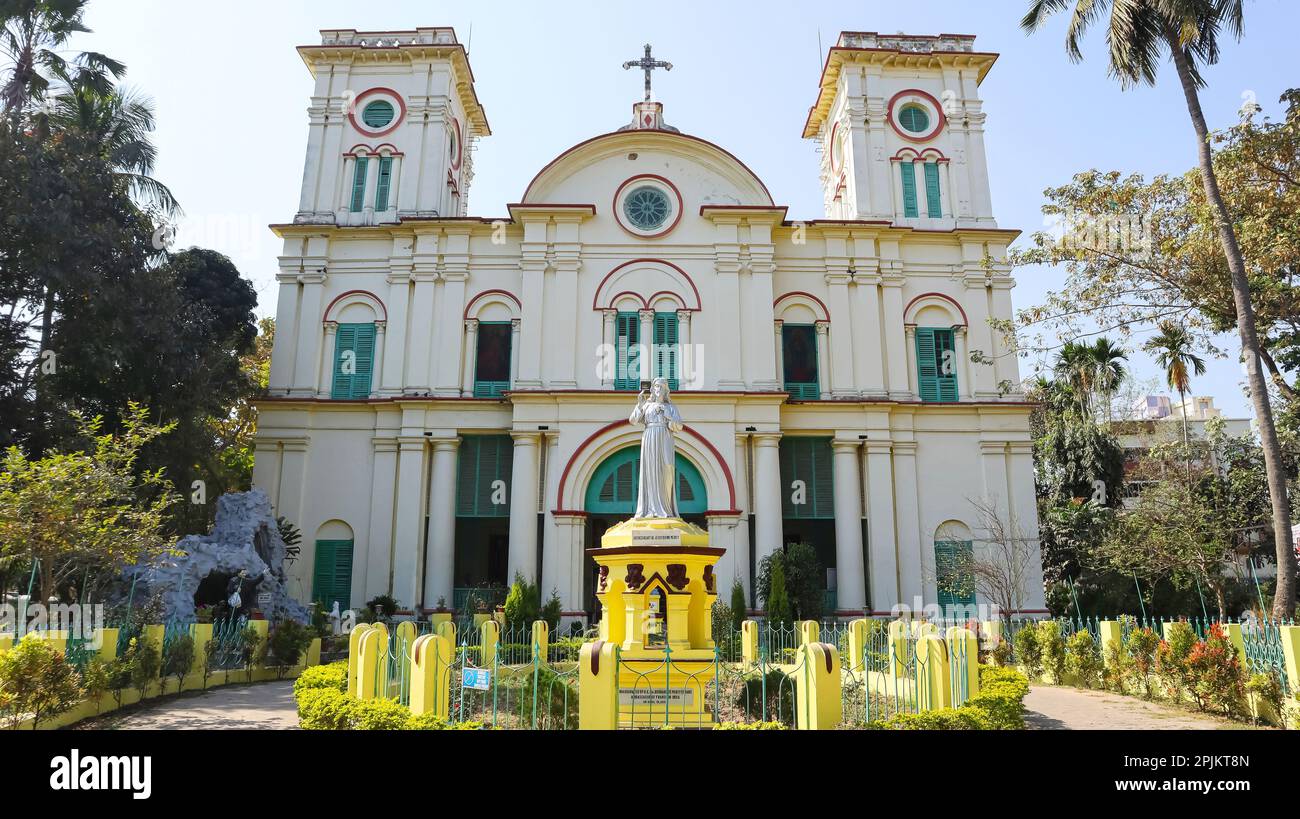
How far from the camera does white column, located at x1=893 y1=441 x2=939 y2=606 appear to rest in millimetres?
21531

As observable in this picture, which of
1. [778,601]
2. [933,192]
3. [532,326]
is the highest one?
[933,192]

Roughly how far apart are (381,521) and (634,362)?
7626 millimetres

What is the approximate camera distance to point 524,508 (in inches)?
830

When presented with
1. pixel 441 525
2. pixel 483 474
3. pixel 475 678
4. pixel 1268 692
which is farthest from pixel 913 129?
pixel 475 678

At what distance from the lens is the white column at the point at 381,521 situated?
2141 centimetres

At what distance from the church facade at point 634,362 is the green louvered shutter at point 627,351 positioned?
6 centimetres

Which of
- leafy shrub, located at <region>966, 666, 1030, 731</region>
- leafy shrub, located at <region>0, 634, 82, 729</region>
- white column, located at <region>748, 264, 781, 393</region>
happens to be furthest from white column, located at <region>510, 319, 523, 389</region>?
leafy shrub, located at <region>966, 666, 1030, 731</region>

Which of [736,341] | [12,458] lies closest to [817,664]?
[12,458]

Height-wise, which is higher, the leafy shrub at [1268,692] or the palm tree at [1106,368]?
the palm tree at [1106,368]

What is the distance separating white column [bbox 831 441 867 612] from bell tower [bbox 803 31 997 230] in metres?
7.13

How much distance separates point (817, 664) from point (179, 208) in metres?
22.5

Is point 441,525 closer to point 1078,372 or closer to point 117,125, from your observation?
point 117,125

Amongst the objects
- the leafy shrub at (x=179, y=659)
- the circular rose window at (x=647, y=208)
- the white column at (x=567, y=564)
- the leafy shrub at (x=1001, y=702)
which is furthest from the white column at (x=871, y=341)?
the leafy shrub at (x=179, y=659)

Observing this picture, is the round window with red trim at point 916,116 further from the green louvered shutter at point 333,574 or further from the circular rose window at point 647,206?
the green louvered shutter at point 333,574
